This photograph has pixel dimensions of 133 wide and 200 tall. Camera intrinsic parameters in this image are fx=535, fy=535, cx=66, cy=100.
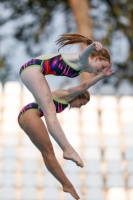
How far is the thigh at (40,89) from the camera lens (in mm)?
4633

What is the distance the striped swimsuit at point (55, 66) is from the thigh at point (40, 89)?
0.09 meters

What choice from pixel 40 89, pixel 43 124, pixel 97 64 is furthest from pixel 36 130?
pixel 97 64

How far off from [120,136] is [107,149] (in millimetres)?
343

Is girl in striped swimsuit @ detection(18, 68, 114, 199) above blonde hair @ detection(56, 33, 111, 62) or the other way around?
the other way around

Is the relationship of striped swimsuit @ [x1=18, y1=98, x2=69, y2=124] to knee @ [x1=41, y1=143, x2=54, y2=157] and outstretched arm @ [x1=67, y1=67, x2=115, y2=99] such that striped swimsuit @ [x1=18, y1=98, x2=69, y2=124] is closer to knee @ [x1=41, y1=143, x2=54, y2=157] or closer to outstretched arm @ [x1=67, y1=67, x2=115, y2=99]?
outstretched arm @ [x1=67, y1=67, x2=115, y2=99]

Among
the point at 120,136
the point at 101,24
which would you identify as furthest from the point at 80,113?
the point at 101,24

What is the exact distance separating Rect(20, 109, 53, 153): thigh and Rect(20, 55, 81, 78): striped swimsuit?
16.6 inches

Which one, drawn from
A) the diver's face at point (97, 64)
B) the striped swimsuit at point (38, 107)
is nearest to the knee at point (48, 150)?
the striped swimsuit at point (38, 107)

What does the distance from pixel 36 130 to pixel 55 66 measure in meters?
0.61

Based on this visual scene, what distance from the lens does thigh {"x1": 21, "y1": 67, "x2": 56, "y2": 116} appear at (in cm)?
463

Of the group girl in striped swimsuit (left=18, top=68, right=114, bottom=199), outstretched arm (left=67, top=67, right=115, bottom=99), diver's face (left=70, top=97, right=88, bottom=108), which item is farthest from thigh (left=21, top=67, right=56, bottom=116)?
diver's face (left=70, top=97, right=88, bottom=108)

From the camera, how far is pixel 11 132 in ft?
28.8

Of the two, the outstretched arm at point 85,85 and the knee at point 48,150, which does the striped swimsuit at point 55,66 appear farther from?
the knee at point 48,150

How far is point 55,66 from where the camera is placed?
4711 mm
